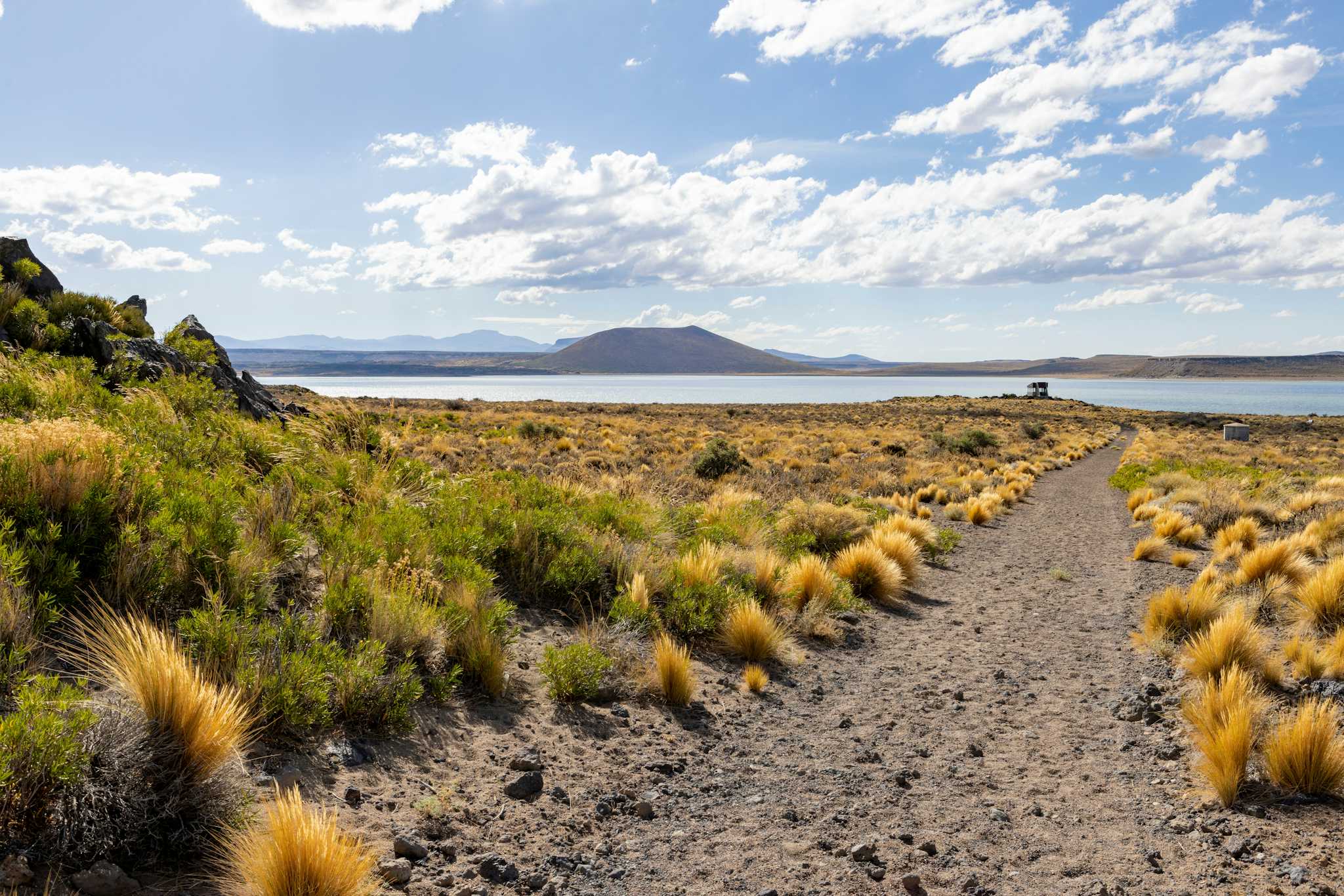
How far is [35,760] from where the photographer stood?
8.28 feet

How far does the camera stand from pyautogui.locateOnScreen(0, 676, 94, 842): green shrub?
8.08 feet

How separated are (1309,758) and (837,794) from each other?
2.71 meters

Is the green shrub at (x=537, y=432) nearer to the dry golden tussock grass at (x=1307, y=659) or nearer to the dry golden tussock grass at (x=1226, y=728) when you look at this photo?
the dry golden tussock grass at (x=1307, y=659)

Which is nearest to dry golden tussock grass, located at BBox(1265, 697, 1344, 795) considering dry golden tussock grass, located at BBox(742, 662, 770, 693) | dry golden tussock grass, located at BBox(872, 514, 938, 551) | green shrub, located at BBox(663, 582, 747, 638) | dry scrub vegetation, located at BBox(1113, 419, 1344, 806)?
dry scrub vegetation, located at BBox(1113, 419, 1344, 806)

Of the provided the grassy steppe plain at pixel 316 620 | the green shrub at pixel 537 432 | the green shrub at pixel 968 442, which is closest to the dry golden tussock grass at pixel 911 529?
the grassy steppe plain at pixel 316 620

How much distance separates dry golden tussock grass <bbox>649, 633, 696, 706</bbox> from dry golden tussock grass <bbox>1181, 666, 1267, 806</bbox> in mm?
3379

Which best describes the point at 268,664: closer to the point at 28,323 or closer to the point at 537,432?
the point at 28,323

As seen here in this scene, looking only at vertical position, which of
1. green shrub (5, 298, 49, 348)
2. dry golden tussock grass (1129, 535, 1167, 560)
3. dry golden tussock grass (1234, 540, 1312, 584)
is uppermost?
green shrub (5, 298, 49, 348)

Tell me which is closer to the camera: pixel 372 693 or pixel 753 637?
pixel 372 693

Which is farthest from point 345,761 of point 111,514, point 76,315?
point 76,315

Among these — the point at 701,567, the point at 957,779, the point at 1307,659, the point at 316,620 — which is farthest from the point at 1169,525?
the point at 316,620

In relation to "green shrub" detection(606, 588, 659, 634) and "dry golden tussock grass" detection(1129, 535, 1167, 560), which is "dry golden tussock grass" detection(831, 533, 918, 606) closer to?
"green shrub" detection(606, 588, 659, 634)

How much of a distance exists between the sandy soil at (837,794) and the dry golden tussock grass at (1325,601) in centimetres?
204

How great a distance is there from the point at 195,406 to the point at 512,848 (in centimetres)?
797
